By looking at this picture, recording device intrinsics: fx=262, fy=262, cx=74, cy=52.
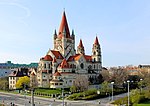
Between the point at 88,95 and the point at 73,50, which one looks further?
the point at 73,50

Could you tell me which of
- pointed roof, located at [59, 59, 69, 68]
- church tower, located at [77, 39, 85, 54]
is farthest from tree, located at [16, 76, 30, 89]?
church tower, located at [77, 39, 85, 54]

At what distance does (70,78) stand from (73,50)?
1500 centimetres

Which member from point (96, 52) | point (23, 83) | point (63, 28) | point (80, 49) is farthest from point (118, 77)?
point (23, 83)

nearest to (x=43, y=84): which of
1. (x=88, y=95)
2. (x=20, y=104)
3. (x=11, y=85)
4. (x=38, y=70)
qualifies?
(x=38, y=70)

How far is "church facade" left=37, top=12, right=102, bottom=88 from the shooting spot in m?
85.9

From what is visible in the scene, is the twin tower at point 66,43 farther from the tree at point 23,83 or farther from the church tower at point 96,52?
the tree at point 23,83

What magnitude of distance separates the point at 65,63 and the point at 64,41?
10.7 metres

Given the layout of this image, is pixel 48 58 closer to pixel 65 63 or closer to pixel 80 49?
pixel 65 63

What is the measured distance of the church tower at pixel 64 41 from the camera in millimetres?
94938

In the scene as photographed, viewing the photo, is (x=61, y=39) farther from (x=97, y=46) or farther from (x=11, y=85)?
(x=11, y=85)

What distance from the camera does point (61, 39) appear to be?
95500mm

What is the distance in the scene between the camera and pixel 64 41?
94.9 meters

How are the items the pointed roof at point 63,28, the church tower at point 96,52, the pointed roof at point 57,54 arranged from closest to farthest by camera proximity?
1. the pointed roof at point 57,54
2. the pointed roof at point 63,28
3. the church tower at point 96,52

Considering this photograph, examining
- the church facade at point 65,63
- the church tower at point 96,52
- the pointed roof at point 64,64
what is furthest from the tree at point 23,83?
the church tower at point 96,52
